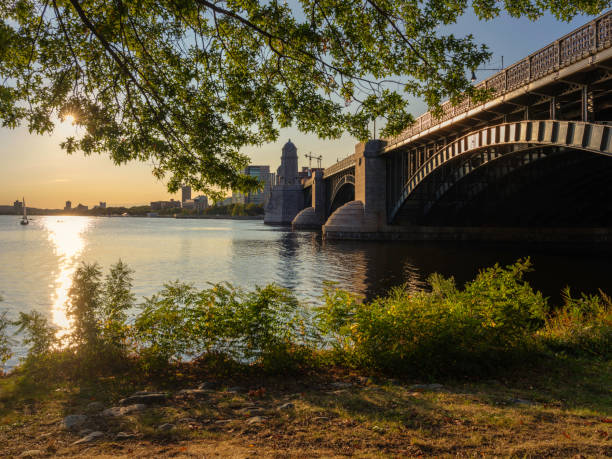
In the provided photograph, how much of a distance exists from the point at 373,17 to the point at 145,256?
32330 millimetres

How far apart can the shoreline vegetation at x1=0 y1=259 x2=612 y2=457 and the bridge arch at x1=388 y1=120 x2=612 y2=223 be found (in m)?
12.9

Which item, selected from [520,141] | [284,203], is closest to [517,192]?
[520,141]

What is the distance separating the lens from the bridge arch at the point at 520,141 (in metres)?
18.0

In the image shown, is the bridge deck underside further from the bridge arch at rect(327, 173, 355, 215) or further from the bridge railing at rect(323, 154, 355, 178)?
→ the bridge arch at rect(327, 173, 355, 215)

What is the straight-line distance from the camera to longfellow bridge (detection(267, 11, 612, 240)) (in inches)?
746

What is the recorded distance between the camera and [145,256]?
36.5 metres

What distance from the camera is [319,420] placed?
4.56m

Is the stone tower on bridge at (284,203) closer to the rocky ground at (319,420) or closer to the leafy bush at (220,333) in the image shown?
the leafy bush at (220,333)

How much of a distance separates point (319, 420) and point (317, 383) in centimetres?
161

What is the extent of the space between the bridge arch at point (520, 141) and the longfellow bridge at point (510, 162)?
0.17ft

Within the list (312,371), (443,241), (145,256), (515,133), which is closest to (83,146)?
(312,371)

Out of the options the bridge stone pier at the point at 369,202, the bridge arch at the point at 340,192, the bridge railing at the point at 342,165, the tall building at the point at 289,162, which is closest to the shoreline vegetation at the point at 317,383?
the bridge stone pier at the point at 369,202

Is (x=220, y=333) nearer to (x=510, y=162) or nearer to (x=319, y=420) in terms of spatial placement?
(x=319, y=420)

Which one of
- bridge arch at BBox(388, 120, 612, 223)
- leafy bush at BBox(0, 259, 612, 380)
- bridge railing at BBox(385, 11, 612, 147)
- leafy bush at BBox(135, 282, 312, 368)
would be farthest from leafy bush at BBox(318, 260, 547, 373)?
bridge arch at BBox(388, 120, 612, 223)
